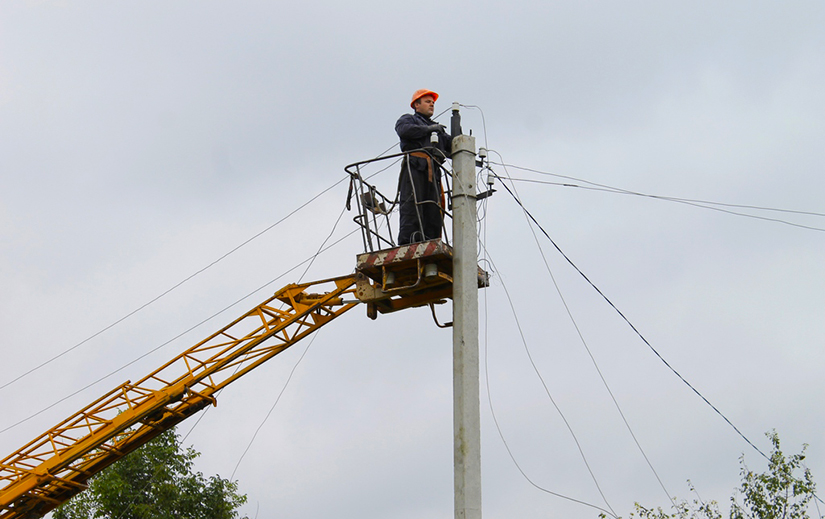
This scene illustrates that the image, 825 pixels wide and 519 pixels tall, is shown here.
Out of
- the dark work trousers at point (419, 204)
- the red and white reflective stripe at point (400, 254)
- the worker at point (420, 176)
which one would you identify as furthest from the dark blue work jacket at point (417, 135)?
the red and white reflective stripe at point (400, 254)

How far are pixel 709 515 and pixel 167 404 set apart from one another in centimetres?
899

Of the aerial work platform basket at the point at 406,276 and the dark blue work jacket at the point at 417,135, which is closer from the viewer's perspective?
the aerial work platform basket at the point at 406,276

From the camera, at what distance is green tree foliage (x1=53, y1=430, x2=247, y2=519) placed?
2653 cm

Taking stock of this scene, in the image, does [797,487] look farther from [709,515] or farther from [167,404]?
[167,404]

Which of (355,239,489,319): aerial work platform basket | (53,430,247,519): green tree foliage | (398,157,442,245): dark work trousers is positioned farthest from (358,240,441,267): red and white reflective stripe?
(53,430,247,519): green tree foliage

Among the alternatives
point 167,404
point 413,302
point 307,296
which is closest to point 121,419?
point 167,404

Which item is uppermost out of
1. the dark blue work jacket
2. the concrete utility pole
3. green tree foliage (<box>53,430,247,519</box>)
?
green tree foliage (<box>53,430,247,519</box>)

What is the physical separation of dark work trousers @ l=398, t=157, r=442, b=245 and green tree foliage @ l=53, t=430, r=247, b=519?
1772 centimetres

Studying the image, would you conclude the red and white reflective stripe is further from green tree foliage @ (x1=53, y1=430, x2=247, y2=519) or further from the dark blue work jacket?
green tree foliage @ (x1=53, y1=430, x2=247, y2=519)

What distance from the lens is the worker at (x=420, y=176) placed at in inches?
423

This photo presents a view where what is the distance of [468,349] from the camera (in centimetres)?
905

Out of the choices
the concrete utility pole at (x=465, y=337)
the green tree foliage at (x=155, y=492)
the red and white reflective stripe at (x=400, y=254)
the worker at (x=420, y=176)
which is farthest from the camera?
the green tree foliage at (x=155, y=492)

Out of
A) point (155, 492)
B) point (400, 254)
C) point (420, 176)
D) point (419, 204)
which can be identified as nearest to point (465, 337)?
point (400, 254)

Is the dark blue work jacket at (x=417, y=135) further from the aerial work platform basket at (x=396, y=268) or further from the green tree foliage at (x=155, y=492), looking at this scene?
the green tree foliage at (x=155, y=492)
